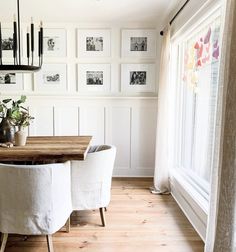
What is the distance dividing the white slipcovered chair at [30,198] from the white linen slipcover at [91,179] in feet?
1.23

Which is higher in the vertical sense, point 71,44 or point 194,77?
point 71,44

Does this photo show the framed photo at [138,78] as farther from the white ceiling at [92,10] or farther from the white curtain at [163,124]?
the white ceiling at [92,10]

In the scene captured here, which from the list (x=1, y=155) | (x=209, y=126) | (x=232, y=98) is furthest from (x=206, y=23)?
(x=1, y=155)

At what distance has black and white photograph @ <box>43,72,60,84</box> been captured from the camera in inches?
157

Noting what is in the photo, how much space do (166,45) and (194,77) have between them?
60 cm

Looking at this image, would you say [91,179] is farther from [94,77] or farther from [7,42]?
[7,42]

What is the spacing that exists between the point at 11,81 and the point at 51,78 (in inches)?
23.7

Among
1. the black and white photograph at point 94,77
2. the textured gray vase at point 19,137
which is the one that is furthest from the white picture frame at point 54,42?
the textured gray vase at point 19,137

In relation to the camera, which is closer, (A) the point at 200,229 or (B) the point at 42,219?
(B) the point at 42,219

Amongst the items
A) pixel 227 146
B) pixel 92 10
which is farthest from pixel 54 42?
pixel 227 146

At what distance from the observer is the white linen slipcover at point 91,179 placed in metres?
2.38

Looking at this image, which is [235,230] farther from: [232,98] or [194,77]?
[194,77]

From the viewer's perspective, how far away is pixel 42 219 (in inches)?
76.5

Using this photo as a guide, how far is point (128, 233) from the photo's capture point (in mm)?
2436
